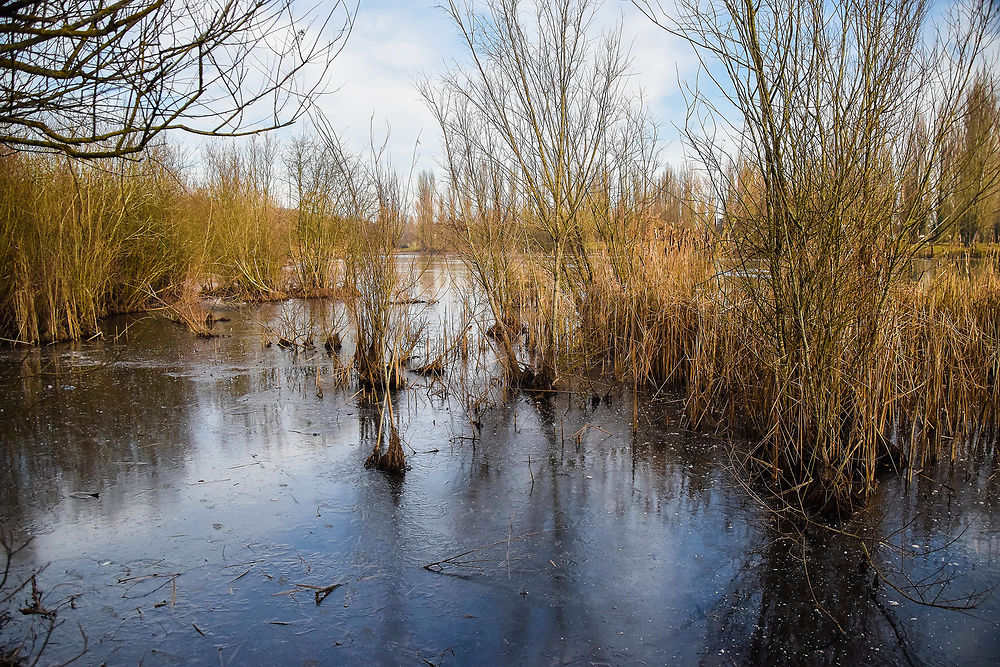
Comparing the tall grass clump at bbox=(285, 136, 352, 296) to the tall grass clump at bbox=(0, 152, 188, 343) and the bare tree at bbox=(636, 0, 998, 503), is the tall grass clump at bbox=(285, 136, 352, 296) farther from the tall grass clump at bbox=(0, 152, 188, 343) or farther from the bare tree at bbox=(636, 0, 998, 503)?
the bare tree at bbox=(636, 0, 998, 503)

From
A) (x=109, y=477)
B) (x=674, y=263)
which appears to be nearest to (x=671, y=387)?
(x=674, y=263)

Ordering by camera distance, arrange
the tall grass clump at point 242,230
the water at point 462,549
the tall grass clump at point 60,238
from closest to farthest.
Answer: the water at point 462,549 < the tall grass clump at point 60,238 < the tall grass clump at point 242,230

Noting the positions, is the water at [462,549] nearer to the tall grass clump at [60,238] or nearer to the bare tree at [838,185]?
the bare tree at [838,185]

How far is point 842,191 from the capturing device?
3383 millimetres

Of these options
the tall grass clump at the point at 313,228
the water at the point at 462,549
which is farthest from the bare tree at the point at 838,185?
the tall grass clump at the point at 313,228

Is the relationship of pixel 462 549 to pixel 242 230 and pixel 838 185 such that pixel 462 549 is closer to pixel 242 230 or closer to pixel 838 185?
pixel 838 185

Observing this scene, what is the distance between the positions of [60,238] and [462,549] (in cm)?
909

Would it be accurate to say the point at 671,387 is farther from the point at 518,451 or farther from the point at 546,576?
the point at 546,576

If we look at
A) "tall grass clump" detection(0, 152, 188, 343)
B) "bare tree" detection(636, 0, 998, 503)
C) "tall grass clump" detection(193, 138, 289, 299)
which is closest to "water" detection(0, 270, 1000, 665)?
"bare tree" detection(636, 0, 998, 503)

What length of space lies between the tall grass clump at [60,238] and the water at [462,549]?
455cm

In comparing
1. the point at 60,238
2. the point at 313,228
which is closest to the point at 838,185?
the point at 60,238

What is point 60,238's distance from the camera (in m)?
9.31

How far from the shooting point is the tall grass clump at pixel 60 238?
29.5 ft

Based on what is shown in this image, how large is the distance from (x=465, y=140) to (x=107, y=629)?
677 centimetres
